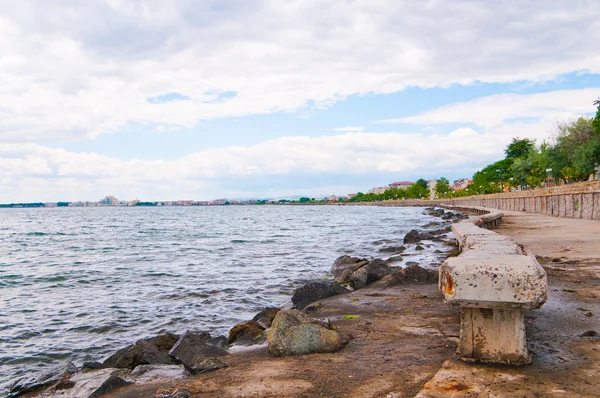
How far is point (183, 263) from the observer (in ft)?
58.5

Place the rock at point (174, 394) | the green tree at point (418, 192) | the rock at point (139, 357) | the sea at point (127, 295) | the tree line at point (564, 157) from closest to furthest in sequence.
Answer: the rock at point (174, 394) → the rock at point (139, 357) → the sea at point (127, 295) → the tree line at point (564, 157) → the green tree at point (418, 192)

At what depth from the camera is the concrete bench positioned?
3.04 m

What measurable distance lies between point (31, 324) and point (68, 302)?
85.5 inches

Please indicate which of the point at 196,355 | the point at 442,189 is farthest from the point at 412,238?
the point at 442,189

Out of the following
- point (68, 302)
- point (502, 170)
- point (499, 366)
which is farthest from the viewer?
point (502, 170)

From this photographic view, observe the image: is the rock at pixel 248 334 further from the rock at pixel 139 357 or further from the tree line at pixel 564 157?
the tree line at pixel 564 157

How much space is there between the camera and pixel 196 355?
16.1ft

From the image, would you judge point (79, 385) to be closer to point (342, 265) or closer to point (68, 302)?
point (68, 302)

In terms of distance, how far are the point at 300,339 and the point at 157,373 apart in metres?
1.54

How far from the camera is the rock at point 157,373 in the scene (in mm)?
4341

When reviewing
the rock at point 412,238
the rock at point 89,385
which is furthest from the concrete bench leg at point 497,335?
the rock at point 412,238

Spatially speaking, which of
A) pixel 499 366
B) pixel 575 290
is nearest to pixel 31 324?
pixel 499 366

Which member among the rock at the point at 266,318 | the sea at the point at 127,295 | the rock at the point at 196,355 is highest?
the rock at the point at 196,355

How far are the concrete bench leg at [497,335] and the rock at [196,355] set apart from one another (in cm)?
223
